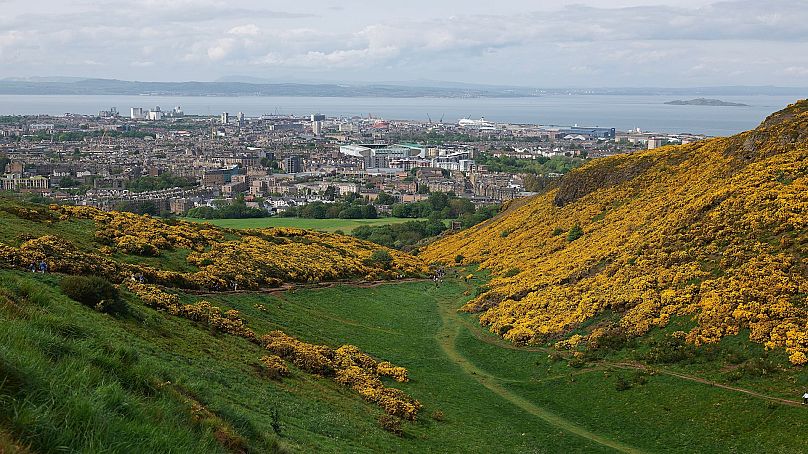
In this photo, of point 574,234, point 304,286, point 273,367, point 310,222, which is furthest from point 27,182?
point 273,367

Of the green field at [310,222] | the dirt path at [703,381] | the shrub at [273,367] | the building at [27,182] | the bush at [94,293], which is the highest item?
the bush at [94,293]

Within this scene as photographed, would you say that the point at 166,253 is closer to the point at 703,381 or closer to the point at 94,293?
the point at 94,293

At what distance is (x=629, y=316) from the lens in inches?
1001

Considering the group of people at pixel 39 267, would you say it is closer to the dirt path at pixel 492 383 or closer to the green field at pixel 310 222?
the dirt path at pixel 492 383

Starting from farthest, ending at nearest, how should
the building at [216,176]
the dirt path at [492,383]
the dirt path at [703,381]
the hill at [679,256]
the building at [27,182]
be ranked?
the building at [216,176], the building at [27,182], the hill at [679,256], the dirt path at [492,383], the dirt path at [703,381]

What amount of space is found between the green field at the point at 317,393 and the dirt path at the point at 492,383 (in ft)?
0.28

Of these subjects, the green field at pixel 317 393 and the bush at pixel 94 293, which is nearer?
the green field at pixel 317 393

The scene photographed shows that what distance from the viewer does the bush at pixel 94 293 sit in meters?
17.9

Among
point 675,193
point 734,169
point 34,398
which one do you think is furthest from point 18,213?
point 734,169

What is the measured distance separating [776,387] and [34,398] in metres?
18.7

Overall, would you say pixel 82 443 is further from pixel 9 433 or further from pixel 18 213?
pixel 18 213

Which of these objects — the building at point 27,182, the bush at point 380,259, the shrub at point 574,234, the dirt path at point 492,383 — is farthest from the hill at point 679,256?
the building at point 27,182

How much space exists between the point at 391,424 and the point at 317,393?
2164 mm

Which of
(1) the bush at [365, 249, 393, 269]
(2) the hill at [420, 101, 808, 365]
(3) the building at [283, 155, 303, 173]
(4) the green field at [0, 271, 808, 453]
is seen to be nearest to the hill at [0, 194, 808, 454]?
(4) the green field at [0, 271, 808, 453]
